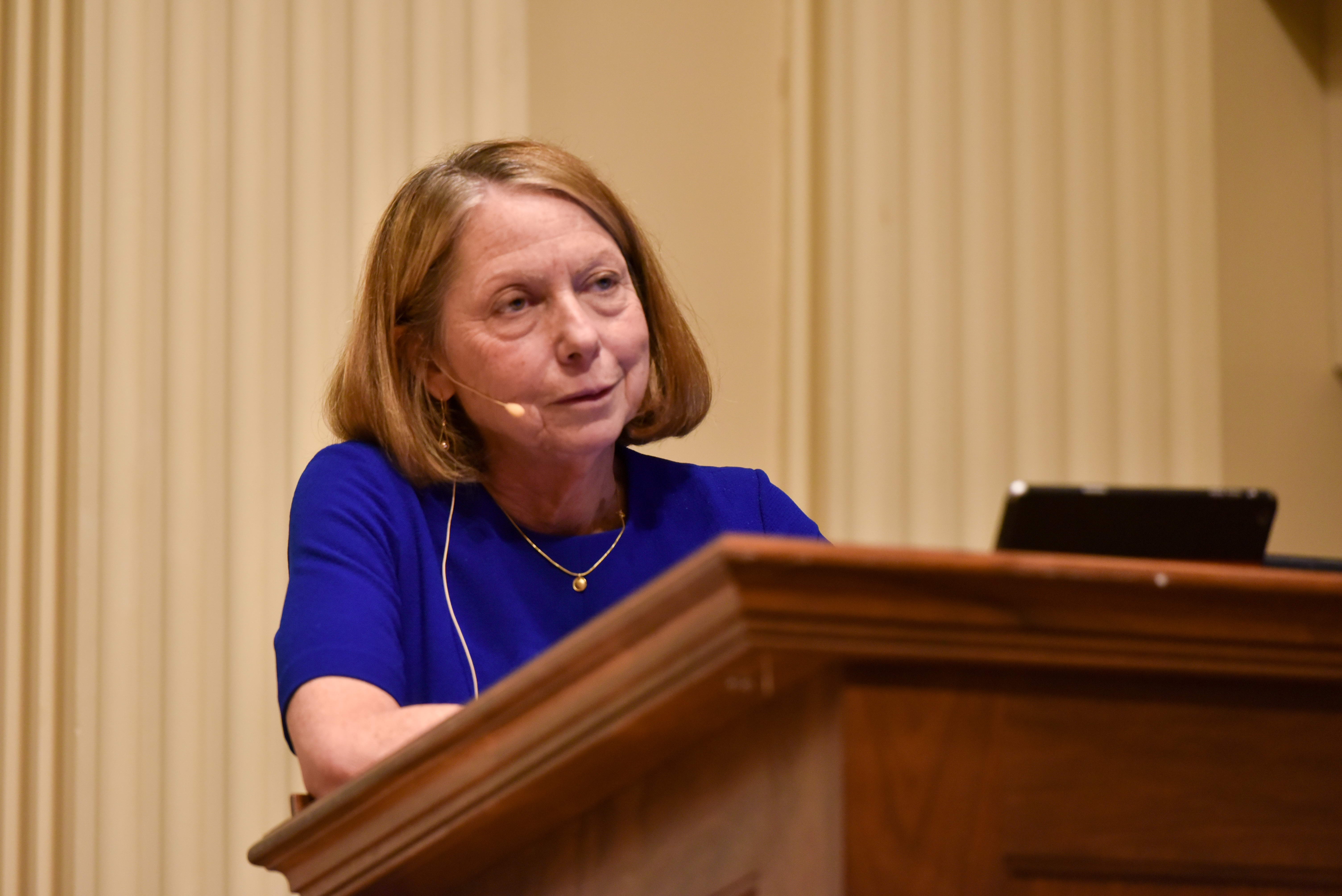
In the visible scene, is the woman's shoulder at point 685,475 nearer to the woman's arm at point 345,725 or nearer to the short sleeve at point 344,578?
the short sleeve at point 344,578

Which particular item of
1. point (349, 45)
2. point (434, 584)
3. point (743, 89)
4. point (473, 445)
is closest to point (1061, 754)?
point (434, 584)

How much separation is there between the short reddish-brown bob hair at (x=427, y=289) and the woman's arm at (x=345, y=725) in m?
0.45

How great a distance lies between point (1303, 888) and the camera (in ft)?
2.32

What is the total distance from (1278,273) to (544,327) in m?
2.21

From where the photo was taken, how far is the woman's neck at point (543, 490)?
172 centimetres

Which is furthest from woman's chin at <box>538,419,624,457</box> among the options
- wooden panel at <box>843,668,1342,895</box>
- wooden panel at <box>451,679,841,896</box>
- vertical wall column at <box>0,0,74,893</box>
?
vertical wall column at <box>0,0,74,893</box>

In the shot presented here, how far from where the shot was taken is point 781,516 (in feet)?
6.09

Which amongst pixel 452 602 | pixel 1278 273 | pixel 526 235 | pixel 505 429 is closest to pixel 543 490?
pixel 505 429

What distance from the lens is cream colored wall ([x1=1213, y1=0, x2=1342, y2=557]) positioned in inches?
123

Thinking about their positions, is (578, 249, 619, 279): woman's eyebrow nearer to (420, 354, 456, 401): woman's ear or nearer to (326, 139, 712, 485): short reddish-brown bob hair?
(326, 139, 712, 485): short reddish-brown bob hair

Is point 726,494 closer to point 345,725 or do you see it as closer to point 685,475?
point 685,475

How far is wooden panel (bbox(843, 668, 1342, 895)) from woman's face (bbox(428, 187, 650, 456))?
100cm

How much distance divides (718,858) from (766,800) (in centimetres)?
6

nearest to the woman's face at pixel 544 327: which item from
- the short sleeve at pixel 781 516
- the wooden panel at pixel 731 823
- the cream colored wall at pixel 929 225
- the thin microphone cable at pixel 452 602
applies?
A: the thin microphone cable at pixel 452 602
